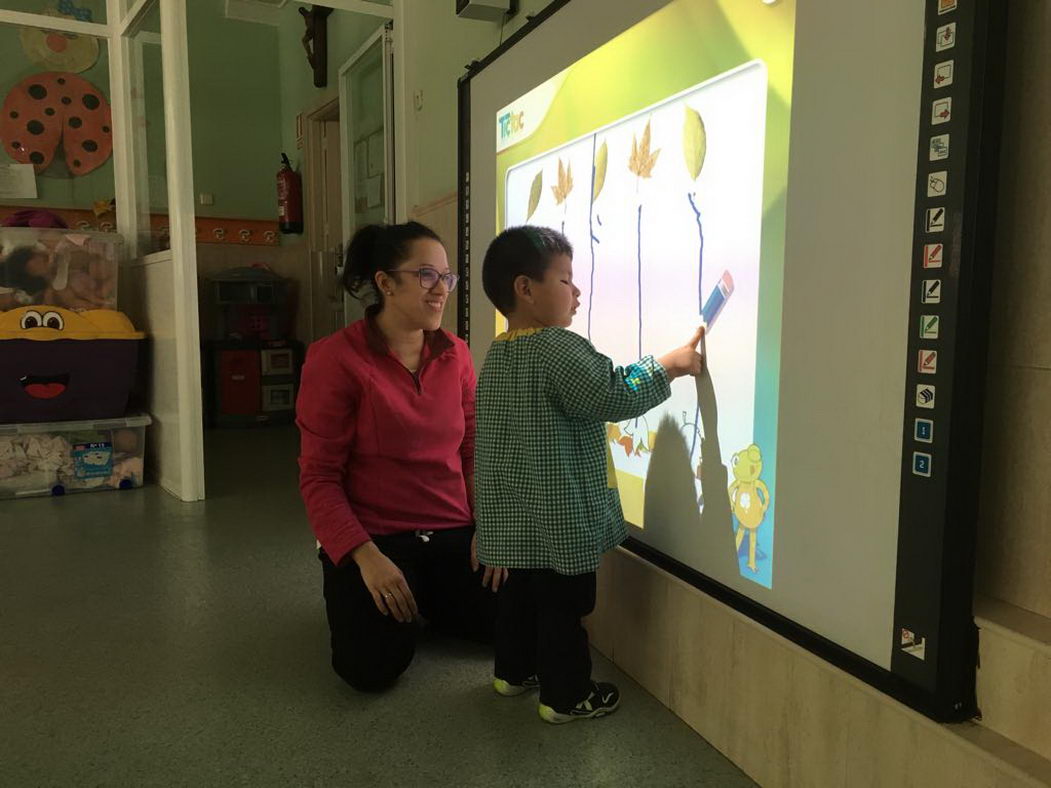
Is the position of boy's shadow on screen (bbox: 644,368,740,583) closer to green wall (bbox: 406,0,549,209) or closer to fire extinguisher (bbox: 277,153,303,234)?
green wall (bbox: 406,0,549,209)

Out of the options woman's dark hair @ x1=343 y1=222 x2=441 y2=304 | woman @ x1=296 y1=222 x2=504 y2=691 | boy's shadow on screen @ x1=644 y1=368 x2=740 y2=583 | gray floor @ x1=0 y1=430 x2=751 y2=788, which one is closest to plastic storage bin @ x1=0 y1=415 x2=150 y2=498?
gray floor @ x1=0 y1=430 x2=751 y2=788

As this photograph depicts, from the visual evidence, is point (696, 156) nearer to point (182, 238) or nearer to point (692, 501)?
point (692, 501)

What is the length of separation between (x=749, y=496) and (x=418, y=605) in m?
0.93

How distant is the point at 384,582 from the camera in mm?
1594

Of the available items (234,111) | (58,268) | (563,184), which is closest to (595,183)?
(563,184)

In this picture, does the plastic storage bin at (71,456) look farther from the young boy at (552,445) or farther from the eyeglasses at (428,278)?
the young boy at (552,445)

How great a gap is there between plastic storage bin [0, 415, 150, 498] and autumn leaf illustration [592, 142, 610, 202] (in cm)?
258

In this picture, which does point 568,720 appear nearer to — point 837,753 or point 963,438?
point 837,753

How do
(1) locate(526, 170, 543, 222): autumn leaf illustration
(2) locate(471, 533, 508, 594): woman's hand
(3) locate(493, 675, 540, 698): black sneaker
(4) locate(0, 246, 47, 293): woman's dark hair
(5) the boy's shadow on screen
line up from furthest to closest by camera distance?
1. (4) locate(0, 246, 47, 293): woman's dark hair
2. (1) locate(526, 170, 543, 222): autumn leaf illustration
3. (2) locate(471, 533, 508, 594): woman's hand
4. (3) locate(493, 675, 540, 698): black sneaker
5. (5) the boy's shadow on screen

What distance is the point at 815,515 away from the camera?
1.19 meters

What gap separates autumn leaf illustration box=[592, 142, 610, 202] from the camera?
1728 mm

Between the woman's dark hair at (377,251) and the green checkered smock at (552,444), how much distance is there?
322mm

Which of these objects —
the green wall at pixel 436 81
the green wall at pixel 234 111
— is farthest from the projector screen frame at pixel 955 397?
the green wall at pixel 234 111

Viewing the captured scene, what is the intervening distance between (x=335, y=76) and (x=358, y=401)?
3.72 metres
